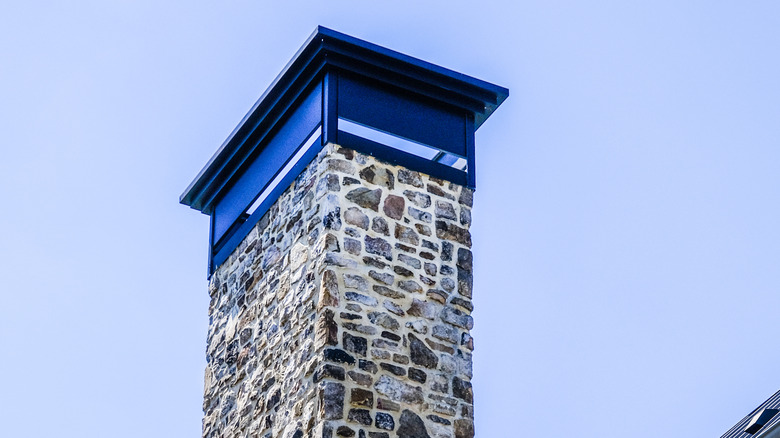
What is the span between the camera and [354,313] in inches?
413

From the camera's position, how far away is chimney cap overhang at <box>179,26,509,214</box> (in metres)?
11.2

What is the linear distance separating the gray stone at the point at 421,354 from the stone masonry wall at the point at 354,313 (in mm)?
10

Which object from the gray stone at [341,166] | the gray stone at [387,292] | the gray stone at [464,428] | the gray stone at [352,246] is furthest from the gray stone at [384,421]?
the gray stone at [341,166]

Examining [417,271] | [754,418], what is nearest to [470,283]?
[417,271]

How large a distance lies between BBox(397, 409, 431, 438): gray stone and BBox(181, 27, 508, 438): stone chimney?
0.01m

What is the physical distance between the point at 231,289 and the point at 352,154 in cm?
187

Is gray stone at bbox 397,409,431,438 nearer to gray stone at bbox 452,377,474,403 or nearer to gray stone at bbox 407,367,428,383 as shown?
gray stone at bbox 407,367,428,383

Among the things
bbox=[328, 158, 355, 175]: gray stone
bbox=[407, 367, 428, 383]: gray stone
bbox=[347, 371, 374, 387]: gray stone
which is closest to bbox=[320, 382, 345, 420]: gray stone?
bbox=[347, 371, 374, 387]: gray stone

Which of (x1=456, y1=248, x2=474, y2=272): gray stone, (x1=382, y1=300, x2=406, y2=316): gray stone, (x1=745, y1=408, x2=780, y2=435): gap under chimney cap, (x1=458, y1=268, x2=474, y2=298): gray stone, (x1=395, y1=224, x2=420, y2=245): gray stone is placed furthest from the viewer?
(x1=745, y1=408, x2=780, y2=435): gap under chimney cap

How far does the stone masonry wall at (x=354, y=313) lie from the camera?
33.8ft

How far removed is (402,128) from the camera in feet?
37.5

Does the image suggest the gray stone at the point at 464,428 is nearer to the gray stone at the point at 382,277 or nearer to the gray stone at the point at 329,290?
the gray stone at the point at 382,277

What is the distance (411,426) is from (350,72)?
296 centimetres

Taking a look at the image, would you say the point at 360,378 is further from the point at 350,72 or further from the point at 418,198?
the point at 350,72
